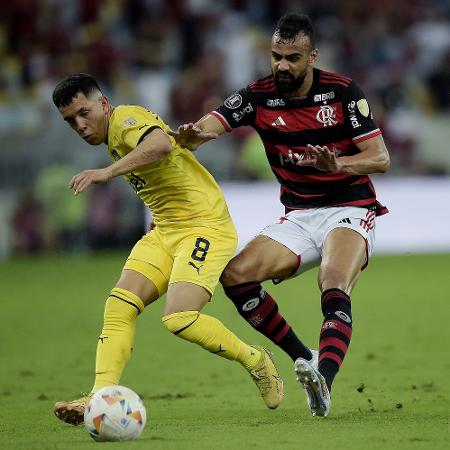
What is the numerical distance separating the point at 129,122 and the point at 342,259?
1.50 m

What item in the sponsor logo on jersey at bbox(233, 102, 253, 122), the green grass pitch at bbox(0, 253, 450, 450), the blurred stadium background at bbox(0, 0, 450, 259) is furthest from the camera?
the blurred stadium background at bbox(0, 0, 450, 259)

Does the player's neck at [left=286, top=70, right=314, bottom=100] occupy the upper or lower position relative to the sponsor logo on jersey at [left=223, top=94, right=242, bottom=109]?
upper

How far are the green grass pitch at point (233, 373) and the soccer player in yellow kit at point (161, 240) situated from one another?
406 mm

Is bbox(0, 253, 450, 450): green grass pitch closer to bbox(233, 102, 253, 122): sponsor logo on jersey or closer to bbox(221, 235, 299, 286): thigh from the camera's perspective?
bbox(221, 235, 299, 286): thigh

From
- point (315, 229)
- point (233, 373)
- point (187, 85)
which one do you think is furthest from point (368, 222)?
point (187, 85)

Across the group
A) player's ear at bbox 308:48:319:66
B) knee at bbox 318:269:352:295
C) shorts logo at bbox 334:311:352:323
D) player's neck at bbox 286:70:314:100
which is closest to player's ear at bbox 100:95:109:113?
player's neck at bbox 286:70:314:100

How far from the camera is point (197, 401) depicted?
7422 mm

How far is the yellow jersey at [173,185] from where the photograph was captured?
22.7 feet

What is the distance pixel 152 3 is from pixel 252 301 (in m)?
14.1

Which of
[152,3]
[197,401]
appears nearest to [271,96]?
[197,401]

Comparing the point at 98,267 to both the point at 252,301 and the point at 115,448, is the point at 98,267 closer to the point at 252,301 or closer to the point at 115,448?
the point at 252,301

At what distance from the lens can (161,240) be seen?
7.14 metres

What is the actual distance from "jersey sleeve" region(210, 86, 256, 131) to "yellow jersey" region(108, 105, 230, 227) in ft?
1.19

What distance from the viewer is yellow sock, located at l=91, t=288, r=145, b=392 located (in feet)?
21.4
